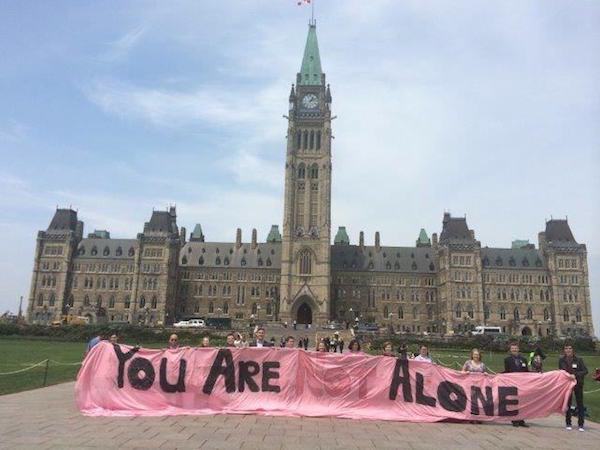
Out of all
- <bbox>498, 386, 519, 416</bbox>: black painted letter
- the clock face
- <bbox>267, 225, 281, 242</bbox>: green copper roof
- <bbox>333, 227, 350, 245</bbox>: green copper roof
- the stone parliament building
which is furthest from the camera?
<bbox>333, 227, 350, 245</bbox>: green copper roof

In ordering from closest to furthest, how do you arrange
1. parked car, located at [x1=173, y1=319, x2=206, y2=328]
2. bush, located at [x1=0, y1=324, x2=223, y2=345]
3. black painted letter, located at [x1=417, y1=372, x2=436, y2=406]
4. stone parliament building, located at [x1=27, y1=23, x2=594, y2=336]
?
black painted letter, located at [x1=417, y1=372, x2=436, y2=406] → bush, located at [x1=0, y1=324, x2=223, y2=345] → parked car, located at [x1=173, y1=319, x2=206, y2=328] → stone parliament building, located at [x1=27, y1=23, x2=594, y2=336]

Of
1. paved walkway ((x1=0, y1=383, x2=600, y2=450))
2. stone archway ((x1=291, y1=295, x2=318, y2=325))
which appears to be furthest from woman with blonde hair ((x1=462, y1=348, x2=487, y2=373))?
stone archway ((x1=291, y1=295, x2=318, y2=325))

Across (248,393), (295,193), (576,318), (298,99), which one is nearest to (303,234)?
(295,193)

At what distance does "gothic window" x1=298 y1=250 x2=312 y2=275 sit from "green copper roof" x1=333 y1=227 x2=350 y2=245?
28530mm

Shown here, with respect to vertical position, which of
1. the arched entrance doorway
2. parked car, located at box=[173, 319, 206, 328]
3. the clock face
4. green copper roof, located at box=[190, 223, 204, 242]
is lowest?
parked car, located at box=[173, 319, 206, 328]

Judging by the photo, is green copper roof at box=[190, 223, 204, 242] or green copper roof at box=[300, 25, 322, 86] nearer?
green copper roof at box=[300, 25, 322, 86]

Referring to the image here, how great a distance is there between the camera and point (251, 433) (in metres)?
12.1

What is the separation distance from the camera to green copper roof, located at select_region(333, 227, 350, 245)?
126 meters

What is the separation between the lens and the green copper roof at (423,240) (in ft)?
410

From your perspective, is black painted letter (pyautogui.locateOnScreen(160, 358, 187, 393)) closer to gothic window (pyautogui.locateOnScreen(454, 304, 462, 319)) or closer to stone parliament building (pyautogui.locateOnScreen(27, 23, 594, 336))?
stone parliament building (pyautogui.locateOnScreen(27, 23, 594, 336))

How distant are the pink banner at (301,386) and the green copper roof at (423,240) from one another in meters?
111

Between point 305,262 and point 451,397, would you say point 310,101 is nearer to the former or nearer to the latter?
point 305,262

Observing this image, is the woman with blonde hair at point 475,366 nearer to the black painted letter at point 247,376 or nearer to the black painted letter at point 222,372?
the black painted letter at point 247,376

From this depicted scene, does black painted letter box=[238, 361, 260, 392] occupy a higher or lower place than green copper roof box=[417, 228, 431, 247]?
lower
